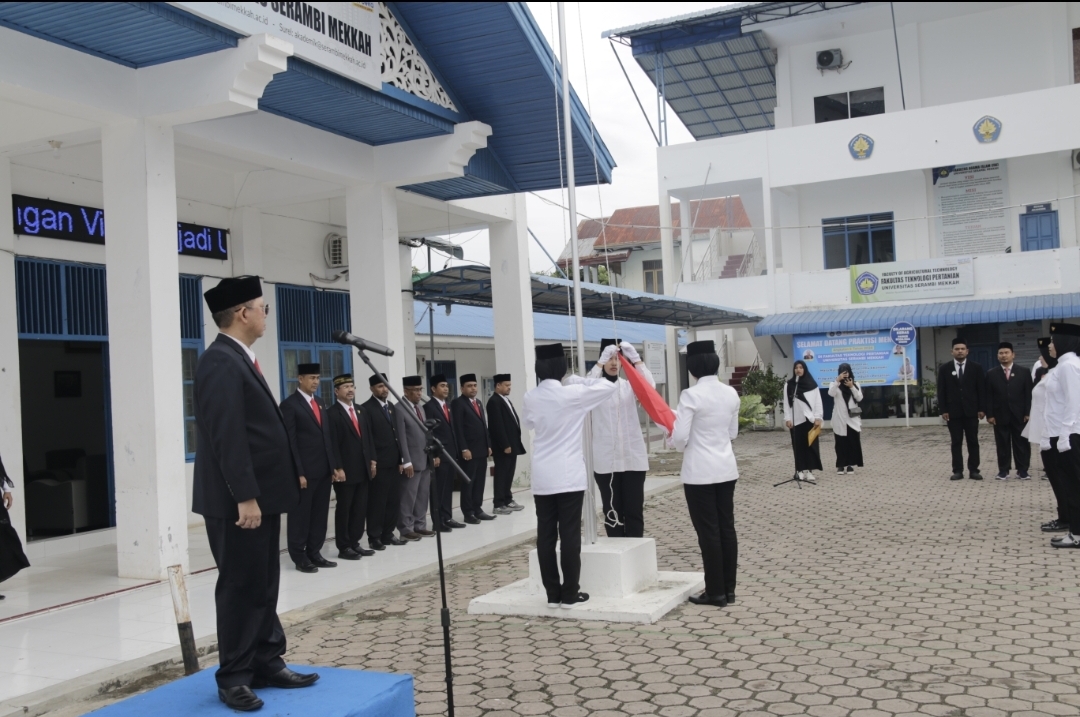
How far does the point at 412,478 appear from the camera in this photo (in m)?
9.77

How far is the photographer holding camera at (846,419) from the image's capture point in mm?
14008

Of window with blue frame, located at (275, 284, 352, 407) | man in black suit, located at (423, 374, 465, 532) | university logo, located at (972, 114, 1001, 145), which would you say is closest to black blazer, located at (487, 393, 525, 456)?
man in black suit, located at (423, 374, 465, 532)

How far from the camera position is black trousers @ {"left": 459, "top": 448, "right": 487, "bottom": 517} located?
10.8m

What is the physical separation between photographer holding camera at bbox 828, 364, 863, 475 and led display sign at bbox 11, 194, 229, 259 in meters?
8.98

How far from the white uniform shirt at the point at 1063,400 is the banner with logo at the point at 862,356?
15.5 m

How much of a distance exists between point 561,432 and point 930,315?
1952cm

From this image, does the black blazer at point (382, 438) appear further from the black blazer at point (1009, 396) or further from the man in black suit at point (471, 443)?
the black blazer at point (1009, 396)

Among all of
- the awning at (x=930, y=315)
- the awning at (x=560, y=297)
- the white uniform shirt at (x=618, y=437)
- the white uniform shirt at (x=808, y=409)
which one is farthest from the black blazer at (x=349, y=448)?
the awning at (x=930, y=315)

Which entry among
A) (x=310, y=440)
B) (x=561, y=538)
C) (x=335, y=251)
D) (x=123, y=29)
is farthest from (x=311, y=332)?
(x=561, y=538)

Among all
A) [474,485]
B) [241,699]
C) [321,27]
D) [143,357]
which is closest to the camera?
[241,699]

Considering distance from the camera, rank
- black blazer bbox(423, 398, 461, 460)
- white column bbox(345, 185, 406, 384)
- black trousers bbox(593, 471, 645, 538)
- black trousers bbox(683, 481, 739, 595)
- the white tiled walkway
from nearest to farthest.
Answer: the white tiled walkway < black trousers bbox(683, 481, 739, 595) < black trousers bbox(593, 471, 645, 538) < black blazer bbox(423, 398, 461, 460) < white column bbox(345, 185, 406, 384)

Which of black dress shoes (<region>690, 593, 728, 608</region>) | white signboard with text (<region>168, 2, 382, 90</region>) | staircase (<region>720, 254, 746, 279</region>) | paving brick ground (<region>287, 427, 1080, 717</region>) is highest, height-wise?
staircase (<region>720, 254, 746, 279</region>)

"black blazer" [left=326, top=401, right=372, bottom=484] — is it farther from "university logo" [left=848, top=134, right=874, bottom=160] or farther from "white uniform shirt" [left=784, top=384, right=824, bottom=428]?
"university logo" [left=848, top=134, right=874, bottom=160]

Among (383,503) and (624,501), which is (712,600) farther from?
(383,503)
